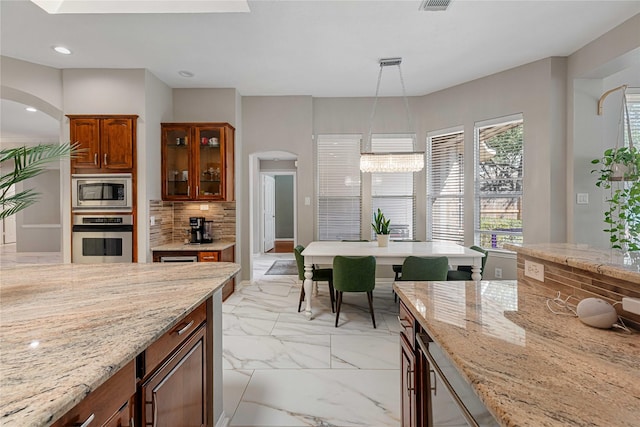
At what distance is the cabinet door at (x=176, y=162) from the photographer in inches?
161

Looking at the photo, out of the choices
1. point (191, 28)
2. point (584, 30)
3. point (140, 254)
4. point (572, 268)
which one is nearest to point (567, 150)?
point (584, 30)

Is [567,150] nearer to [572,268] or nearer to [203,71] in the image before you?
[572,268]

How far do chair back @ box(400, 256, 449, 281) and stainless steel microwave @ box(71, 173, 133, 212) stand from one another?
3205 millimetres

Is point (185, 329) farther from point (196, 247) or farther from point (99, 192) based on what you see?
point (99, 192)

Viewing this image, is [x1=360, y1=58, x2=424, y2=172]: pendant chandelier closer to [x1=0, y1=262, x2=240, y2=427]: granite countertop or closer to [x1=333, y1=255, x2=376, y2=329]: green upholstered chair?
[x1=333, y1=255, x2=376, y2=329]: green upholstered chair

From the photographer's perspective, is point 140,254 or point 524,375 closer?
point 524,375

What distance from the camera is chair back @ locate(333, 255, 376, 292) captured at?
3064 millimetres

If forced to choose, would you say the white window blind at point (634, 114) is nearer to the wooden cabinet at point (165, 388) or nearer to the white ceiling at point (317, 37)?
the white ceiling at point (317, 37)

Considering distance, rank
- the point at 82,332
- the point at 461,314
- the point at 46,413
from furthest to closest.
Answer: the point at 461,314 → the point at 82,332 → the point at 46,413

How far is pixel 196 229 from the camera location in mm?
4207

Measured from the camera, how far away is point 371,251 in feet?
11.2

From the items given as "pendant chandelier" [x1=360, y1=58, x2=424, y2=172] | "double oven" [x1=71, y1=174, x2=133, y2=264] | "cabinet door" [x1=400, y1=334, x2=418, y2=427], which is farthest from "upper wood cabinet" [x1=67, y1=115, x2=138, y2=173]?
"cabinet door" [x1=400, y1=334, x2=418, y2=427]

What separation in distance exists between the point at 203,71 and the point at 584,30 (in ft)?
13.4

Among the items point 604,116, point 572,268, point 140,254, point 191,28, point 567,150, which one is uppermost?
point 191,28
